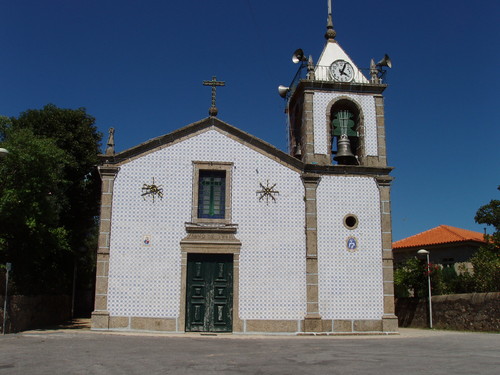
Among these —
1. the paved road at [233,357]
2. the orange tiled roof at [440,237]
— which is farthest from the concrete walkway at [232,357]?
the orange tiled roof at [440,237]

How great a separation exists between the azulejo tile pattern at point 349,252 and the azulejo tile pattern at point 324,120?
125cm

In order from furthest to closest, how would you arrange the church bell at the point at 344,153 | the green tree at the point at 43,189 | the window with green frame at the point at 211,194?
the church bell at the point at 344,153 → the window with green frame at the point at 211,194 → the green tree at the point at 43,189

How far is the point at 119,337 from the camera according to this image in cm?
1396

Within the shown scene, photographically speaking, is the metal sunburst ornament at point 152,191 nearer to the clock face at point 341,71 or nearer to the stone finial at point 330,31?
the clock face at point 341,71

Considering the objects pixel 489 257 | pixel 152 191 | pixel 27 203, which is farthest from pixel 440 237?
pixel 27 203

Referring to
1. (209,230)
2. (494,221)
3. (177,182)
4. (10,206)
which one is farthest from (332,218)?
(494,221)

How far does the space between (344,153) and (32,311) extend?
1204 centimetres

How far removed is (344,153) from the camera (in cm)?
1833

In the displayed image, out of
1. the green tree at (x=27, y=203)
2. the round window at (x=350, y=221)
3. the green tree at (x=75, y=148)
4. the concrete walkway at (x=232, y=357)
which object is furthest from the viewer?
the green tree at (x=75, y=148)

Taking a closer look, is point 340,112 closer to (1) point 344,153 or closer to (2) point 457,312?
(1) point 344,153

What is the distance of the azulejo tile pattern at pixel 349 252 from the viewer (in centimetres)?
1684

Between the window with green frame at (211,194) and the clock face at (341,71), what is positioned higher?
the clock face at (341,71)

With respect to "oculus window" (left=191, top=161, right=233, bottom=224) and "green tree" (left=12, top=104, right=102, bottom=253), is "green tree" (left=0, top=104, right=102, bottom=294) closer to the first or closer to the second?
"green tree" (left=12, top=104, right=102, bottom=253)

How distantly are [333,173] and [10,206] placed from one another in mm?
10697
